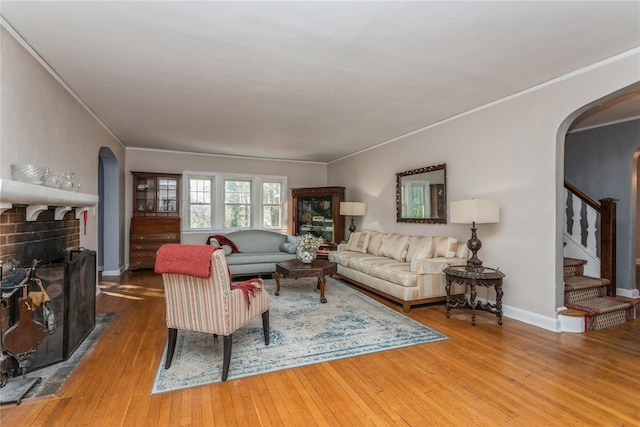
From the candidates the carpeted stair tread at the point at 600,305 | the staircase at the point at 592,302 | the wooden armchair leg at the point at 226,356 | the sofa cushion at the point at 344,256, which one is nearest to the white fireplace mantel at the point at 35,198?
the wooden armchair leg at the point at 226,356

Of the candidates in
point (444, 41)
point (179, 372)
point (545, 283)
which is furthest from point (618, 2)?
point (179, 372)

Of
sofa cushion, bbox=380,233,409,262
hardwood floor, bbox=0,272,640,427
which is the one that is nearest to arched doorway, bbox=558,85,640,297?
hardwood floor, bbox=0,272,640,427

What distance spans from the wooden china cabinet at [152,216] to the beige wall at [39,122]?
1907mm

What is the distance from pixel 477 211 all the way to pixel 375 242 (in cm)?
233

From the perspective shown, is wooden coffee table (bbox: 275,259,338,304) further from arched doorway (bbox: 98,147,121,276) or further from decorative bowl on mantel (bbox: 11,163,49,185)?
arched doorway (bbox: 98,147,121,276)

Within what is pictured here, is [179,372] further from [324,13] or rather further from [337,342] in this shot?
[324,13]

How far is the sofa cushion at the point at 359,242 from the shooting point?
591 centimetres

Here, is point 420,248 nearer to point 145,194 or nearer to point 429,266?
point 429,266

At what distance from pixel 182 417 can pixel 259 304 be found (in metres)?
1.03

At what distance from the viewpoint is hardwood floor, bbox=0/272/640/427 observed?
1.88 metres

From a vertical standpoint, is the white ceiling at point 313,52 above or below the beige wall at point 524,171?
above

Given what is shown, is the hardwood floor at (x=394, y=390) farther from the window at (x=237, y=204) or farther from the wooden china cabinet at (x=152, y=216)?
the window at (x=237, y=204)

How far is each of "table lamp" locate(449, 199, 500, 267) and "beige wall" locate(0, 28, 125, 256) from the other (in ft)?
13.5

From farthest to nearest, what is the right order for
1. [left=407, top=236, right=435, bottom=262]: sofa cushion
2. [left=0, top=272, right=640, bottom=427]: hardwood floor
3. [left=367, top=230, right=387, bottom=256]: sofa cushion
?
Answer: [left=367, top=230, right=387, bottom=256]: sofa cushion
[left=407, top=236, right=435, bottom=262]: sofa cushion
[left=0, top=272, right=640, bottom=427]: hardwood floor
